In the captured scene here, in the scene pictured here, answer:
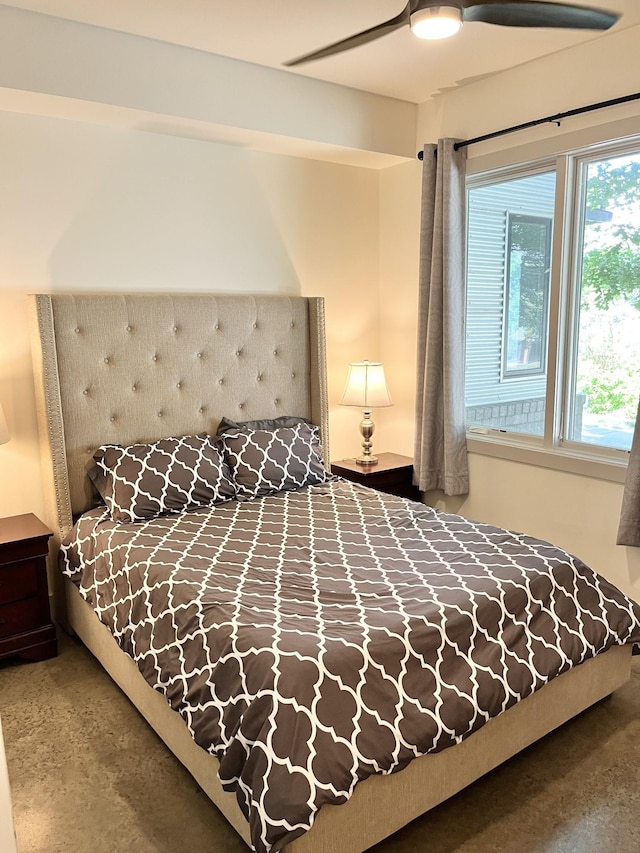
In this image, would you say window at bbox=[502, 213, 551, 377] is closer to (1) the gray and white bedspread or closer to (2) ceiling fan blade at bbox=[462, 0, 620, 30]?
(1) the gray and white bedspread

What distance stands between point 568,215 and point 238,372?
1880mm

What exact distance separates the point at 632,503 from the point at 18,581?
271cm

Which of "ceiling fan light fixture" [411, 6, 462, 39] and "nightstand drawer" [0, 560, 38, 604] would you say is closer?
"ceiling fan light fixture" [411, 6, 462, 39]

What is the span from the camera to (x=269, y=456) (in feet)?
11.3

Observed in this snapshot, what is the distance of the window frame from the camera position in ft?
10.4

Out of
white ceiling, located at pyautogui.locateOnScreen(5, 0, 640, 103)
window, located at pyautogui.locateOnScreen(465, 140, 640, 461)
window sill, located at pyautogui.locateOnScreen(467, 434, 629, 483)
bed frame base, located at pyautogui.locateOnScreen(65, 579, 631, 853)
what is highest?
white ceiling, located at pyautogui.locateOnScreen(5, 0, 640, 103)

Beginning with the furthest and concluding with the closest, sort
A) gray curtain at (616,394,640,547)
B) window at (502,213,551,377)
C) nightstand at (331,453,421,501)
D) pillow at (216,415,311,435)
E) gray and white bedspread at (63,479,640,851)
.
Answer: nightstand at (331,453,421,501) → pillow at (216,415,311,435) → window at (502,213,551,377) → gray curtain at (616,394,640,547) → gray and white bedspread at (63,479,640,851)

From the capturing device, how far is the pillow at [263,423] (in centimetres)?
364

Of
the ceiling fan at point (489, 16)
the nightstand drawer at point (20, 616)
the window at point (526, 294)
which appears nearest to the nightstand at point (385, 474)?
the window at point (526, 294)

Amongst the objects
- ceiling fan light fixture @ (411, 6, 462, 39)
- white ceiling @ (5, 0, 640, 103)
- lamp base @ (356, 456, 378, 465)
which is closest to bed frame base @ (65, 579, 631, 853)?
lamp base @ (356, 456, 378, 465)

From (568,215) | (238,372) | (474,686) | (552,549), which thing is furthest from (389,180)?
(474,686)

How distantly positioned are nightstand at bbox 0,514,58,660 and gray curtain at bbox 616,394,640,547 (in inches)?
100

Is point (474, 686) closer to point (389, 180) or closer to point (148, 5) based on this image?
point (148, 5)

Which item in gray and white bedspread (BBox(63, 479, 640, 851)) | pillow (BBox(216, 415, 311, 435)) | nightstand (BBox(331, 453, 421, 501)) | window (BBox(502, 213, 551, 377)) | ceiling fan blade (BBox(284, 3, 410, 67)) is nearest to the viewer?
gray and white bedspread (BBox(63, 479, 640, 851))
